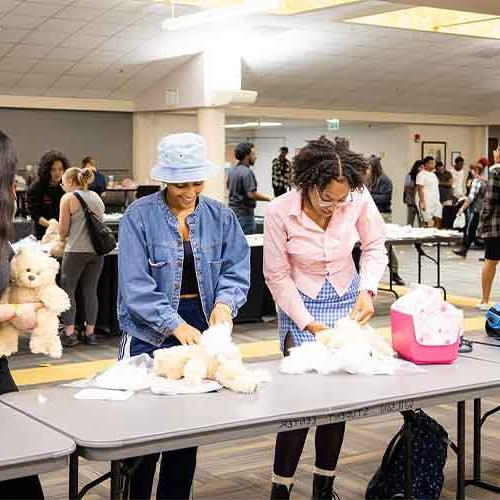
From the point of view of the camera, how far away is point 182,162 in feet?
11.2

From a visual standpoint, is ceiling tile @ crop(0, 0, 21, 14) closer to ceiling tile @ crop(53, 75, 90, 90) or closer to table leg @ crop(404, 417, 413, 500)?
ceiling tile @ crop(53, 75, 90, 90)

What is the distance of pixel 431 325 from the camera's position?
12.1ft

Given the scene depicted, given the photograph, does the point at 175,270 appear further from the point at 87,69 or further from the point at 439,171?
the point at 439,171

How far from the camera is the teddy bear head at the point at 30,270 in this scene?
3.06 metres

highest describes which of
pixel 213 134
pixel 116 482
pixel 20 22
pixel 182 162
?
pixel 20 22

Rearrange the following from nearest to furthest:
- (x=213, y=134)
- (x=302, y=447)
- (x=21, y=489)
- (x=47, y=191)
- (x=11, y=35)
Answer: (x=21, y=489)
(x=302, y=447)
(x=47, y=191)
(x=11, y=35)
(x=213, y=134)

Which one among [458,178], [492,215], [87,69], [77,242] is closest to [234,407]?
[77,242]

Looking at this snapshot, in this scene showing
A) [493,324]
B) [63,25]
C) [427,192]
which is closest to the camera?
[493,324]

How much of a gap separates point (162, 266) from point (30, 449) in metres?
1.05

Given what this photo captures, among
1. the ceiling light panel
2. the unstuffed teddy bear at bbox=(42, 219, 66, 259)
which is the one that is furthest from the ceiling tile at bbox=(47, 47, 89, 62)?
the unstuffed teddy bear at bbox=(42, 219, 66, 259)

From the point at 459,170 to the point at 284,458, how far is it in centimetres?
1724

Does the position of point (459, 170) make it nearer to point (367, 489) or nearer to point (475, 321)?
point (475, 321)

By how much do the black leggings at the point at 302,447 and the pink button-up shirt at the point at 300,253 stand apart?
0.41 meters

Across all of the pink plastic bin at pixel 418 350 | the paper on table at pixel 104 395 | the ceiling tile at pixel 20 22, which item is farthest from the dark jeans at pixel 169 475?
the ceiling tile at pixel 20 22
